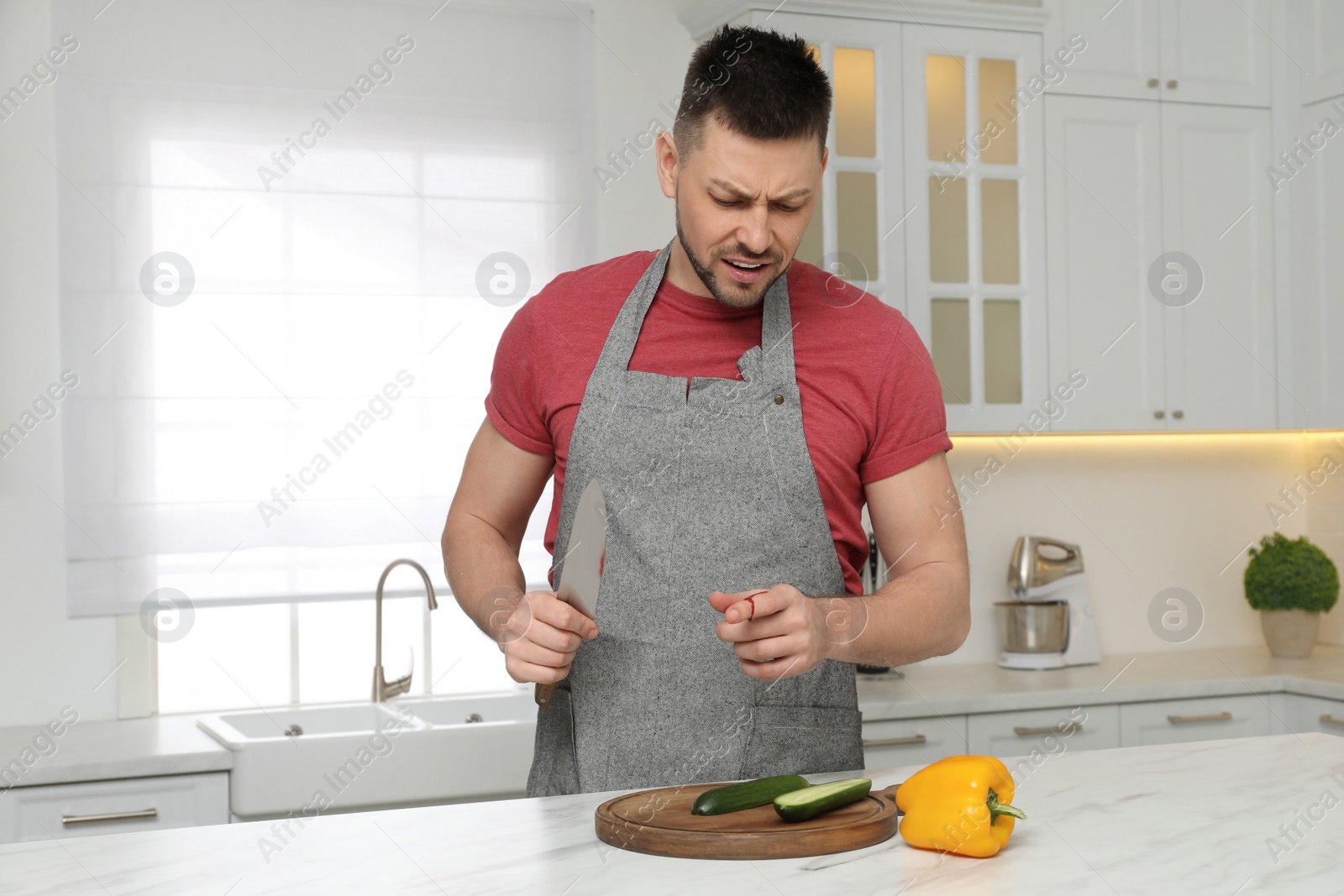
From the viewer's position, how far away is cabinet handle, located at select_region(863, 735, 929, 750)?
249cm

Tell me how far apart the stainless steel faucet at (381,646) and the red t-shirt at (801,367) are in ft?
3.71

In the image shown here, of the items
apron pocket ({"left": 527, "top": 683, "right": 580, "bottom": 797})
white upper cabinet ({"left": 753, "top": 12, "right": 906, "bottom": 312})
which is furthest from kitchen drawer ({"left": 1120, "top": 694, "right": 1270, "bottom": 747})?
apron pocket ({"left": 527, "top": 683, "right": 580, "bottom": 797})

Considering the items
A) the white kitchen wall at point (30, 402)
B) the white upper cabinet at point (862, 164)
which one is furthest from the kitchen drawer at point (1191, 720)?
the white kitchen wall at point (30, 402)

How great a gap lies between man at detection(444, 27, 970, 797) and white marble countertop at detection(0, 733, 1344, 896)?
0.53 feet

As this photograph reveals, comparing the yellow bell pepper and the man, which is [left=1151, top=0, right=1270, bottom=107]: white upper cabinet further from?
the yellow bell pepper

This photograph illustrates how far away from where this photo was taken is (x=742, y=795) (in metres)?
1.09

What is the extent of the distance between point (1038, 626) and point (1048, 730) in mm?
392

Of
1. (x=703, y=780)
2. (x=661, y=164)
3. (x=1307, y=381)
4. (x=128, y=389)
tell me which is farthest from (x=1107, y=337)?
(x=128, y=389)

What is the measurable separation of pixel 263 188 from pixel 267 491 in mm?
666

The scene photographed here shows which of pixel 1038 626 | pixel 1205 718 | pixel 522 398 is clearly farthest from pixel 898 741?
pixel 522 398

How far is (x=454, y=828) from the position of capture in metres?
1.13

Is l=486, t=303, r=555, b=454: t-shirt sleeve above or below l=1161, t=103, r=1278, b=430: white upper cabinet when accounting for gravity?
below

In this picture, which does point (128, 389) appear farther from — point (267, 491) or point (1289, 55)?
point (1289, 55)

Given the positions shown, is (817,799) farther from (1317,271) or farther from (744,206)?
(1317,271)
